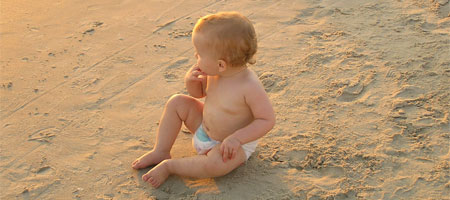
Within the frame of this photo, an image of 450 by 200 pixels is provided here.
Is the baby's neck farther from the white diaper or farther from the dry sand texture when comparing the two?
the dry sand texture

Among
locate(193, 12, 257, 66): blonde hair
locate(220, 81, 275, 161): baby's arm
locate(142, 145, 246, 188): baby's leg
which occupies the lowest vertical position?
locate(142, 145, 246, 188): baby's leg

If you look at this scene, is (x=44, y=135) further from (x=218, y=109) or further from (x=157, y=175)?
(x=218, y=109)

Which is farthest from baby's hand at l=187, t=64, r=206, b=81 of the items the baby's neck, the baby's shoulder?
the baby's shoulder

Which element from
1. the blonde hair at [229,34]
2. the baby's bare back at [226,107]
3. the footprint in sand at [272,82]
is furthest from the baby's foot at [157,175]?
the footprint in sand at [272,82]

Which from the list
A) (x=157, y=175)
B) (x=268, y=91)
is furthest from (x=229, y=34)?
(x=268, y=91)

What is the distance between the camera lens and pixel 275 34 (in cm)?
437

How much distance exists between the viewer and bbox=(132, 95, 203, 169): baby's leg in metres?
2.86

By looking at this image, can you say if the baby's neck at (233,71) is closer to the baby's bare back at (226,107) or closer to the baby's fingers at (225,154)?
the baby's bare back at (226,107)

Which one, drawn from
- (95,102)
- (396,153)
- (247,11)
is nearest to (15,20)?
(95,102)

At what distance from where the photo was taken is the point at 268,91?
3.56 meters

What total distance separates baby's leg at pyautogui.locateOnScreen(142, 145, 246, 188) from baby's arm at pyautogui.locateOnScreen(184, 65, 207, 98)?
37cm

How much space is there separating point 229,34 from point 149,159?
2.95ft

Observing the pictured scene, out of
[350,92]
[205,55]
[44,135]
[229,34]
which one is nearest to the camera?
[229,34]

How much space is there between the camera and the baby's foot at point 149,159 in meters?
2.83
